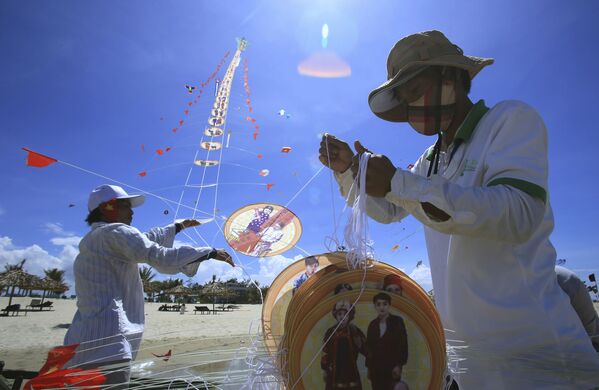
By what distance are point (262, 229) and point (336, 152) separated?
82 centimetres

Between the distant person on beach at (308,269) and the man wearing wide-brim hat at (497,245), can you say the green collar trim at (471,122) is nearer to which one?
the man wearing wide-brim hat at (497,245)

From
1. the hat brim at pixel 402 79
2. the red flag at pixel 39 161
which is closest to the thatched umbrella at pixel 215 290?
Result: the red flag at pixel 39 161

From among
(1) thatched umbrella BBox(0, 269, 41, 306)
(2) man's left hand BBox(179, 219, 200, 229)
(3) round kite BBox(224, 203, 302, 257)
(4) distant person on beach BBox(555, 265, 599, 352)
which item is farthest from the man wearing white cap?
(1) thatched umbrella BBox(0, 269, 41, 306)

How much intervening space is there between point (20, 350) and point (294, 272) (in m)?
16.8

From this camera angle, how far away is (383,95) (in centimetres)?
179

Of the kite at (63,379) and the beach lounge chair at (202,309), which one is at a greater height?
the kite at (63,379)

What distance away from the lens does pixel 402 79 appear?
155cm

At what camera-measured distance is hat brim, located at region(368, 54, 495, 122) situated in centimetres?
151

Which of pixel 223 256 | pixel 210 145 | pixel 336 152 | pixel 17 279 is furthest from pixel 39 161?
pixel 17 279

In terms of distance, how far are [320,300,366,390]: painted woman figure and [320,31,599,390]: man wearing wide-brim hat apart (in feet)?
1.31

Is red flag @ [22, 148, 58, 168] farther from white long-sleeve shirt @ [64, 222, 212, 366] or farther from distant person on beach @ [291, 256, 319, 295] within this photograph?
distant person on beach @ [291, 256, 319, 295]

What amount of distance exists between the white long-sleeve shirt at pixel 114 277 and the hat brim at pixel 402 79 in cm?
172

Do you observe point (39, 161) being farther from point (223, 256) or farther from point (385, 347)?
point (385, 347)

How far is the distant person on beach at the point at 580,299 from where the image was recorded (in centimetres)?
214
